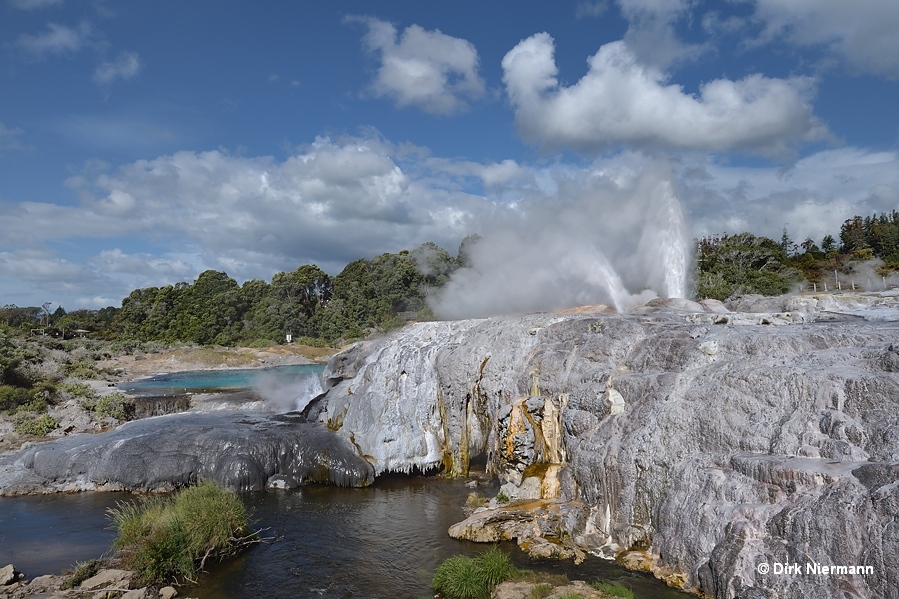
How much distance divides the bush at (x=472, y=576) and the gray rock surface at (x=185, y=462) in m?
6.96

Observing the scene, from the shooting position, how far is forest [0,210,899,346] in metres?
52.6

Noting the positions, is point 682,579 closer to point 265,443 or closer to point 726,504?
point 726,504

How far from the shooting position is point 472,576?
29.3 ft

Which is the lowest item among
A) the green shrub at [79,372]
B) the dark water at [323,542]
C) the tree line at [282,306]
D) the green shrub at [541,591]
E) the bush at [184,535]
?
the dark water at [323,542]

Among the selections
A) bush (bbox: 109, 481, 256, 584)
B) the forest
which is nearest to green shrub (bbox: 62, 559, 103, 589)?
bush (bbox: 109, 481, 256, 584)

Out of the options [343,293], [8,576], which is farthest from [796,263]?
[8,576]

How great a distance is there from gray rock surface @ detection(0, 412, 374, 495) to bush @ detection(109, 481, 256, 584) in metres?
4.27

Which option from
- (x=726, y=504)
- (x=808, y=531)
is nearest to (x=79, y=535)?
(x=726, y=504)

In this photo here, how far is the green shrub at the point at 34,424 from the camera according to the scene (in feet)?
67.6

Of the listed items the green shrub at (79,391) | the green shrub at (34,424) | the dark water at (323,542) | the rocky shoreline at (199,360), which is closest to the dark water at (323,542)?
the dark water at (323,542)

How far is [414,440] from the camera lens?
54.4 feet

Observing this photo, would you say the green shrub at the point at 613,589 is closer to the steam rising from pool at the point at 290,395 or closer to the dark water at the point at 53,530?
the dark water at the point at 53,530

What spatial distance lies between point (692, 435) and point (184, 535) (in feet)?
30.3

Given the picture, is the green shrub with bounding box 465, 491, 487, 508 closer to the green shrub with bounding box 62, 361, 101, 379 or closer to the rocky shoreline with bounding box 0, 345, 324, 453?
the rocky shoreline with bounding box 0, 345, 324, 453
